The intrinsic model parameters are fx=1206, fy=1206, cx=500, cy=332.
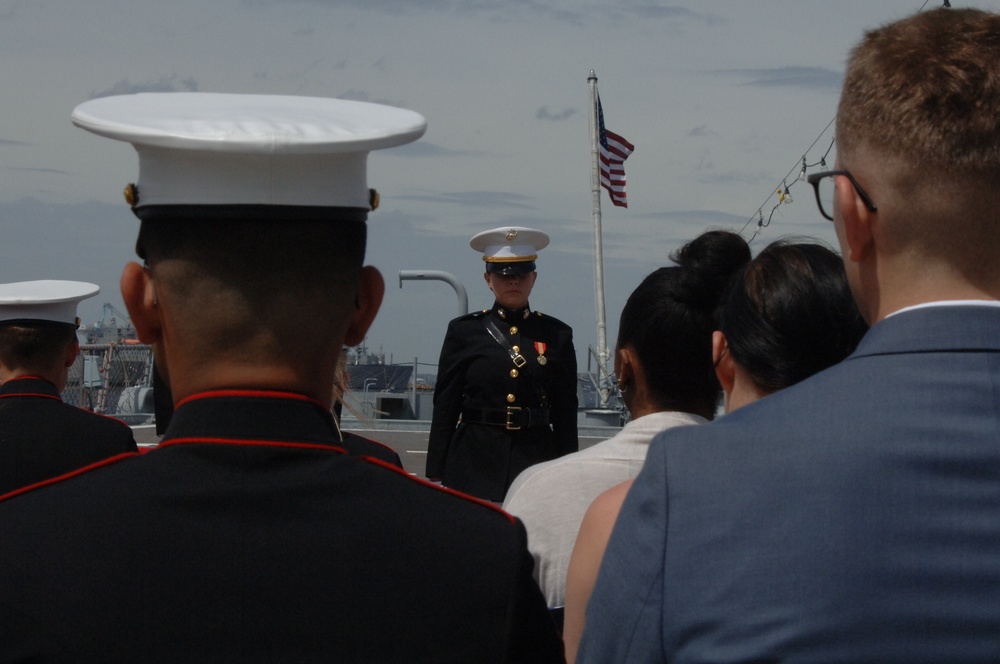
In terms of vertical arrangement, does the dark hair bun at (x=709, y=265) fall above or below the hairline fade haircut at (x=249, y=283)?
below

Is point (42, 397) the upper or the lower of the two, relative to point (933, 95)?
lower

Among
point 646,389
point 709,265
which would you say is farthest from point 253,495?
point 709,265

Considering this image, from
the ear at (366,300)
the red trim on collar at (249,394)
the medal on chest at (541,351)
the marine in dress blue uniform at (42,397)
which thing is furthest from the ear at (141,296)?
the medal on chest at (541,351)

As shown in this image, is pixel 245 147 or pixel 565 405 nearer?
pixel 245 147

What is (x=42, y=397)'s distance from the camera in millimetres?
4113

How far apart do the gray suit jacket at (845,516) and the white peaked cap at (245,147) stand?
571 millimetres

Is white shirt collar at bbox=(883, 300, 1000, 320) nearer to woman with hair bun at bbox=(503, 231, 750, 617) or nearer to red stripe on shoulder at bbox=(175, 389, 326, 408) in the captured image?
red stripe on shoulder at bbox=(175, 389, 326, 408)

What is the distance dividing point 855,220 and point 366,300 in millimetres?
673

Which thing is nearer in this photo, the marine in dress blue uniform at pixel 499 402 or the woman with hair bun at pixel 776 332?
the woman with hair bun at pixel 776 332

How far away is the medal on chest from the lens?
7.31 metres

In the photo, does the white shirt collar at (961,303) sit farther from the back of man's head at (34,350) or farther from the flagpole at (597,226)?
the flagpole at (597,226)

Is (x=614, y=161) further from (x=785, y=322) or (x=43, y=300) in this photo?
(x=785, y=322)

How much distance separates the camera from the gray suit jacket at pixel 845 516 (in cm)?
143

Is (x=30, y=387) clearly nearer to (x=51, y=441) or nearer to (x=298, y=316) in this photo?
(x=51, y=441)
